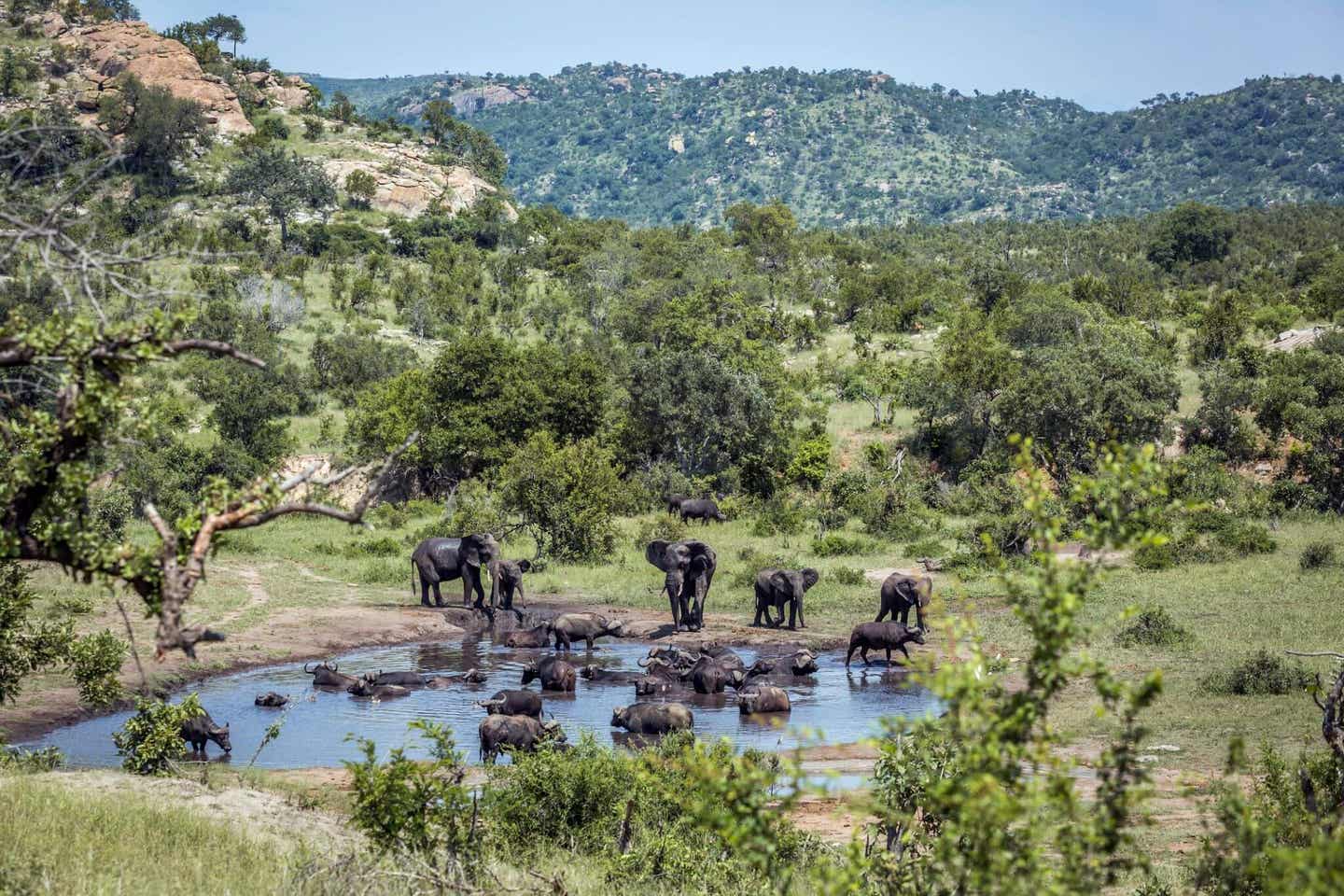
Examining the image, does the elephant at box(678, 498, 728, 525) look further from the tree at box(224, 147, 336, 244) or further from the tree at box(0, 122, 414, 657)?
Result: the tree at box(224, 147, 336, 244)

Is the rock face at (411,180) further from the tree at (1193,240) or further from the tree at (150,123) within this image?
the tree at (1193,240)

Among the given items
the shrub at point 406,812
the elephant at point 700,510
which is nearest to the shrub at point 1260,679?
the shrub at point 406,812

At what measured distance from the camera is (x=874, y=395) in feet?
151

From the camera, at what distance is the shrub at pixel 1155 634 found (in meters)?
20.7

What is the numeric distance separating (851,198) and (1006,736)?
167m

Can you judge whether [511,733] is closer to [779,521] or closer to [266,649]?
[266,649]

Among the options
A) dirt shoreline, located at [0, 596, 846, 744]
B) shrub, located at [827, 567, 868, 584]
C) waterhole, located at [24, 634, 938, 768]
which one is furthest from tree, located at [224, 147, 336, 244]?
waterhole, located at [24, 634, 938, 768]

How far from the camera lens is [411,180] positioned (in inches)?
3452

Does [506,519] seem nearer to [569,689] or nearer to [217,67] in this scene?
[569,689]

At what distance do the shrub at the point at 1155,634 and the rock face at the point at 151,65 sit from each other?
80.6 metres

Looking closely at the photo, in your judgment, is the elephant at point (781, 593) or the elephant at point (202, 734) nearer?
the elephant at point (202, 734)

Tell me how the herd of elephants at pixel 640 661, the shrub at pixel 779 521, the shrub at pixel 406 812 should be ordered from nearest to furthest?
1. the shrub at pixel 406 812
2. the herd of elephants at pixel 640 661
3. the shrub at pixel 779 521

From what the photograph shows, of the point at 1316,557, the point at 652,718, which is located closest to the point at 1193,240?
the point at 1316,557

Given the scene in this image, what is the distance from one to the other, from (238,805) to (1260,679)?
13.7 meters
